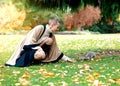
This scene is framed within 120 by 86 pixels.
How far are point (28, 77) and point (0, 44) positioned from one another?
14493mm

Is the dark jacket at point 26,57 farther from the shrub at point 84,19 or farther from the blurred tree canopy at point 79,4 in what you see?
the shrub at point 84,19

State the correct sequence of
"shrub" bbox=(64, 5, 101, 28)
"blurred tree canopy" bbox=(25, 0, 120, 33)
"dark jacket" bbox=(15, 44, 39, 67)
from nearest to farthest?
"dark jacket" bbox=(15, 44, 39, 67)
"blurred tree canopy" bbox=(25, 0, 120, 33)
"shrub" bbox=(64, 5, 101, 28)

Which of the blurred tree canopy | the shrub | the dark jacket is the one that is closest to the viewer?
the dark jacket

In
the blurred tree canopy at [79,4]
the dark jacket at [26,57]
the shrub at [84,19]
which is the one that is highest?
the blurred tree canopy at [79,4]

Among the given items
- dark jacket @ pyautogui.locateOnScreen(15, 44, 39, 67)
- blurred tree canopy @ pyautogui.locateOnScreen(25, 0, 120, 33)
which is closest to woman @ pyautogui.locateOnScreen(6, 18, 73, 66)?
dark jacket @ pyautogui.locateOnScreen(15, 44, 39, 67)

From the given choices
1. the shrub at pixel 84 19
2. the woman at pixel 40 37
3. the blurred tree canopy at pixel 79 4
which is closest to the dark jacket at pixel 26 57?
the woman at pixel 40 37

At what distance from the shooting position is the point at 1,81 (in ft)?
23.2

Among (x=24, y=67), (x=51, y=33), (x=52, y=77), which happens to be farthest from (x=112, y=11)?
(x=52, y=77)

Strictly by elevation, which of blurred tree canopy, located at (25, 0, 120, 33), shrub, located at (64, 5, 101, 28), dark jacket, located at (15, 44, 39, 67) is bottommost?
shrub, located at (64, 5, 101, 28)

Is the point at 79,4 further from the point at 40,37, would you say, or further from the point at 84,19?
the point at 84,19

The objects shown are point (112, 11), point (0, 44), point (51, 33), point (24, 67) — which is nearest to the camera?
point (24, 67)

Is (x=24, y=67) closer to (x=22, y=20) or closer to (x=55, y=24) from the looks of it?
(x=55, y=24)

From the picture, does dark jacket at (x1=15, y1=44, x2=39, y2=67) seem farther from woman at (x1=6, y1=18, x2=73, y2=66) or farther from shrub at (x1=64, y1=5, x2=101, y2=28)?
shrub at (x1=64, y1=5, x2=101, y2=28)

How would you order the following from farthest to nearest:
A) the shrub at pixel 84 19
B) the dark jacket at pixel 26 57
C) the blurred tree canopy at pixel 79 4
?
the shrub at pixel 84 19 → the blurred tree canopy at pixel 79 4 → the dark jacket at pixel 26 57
